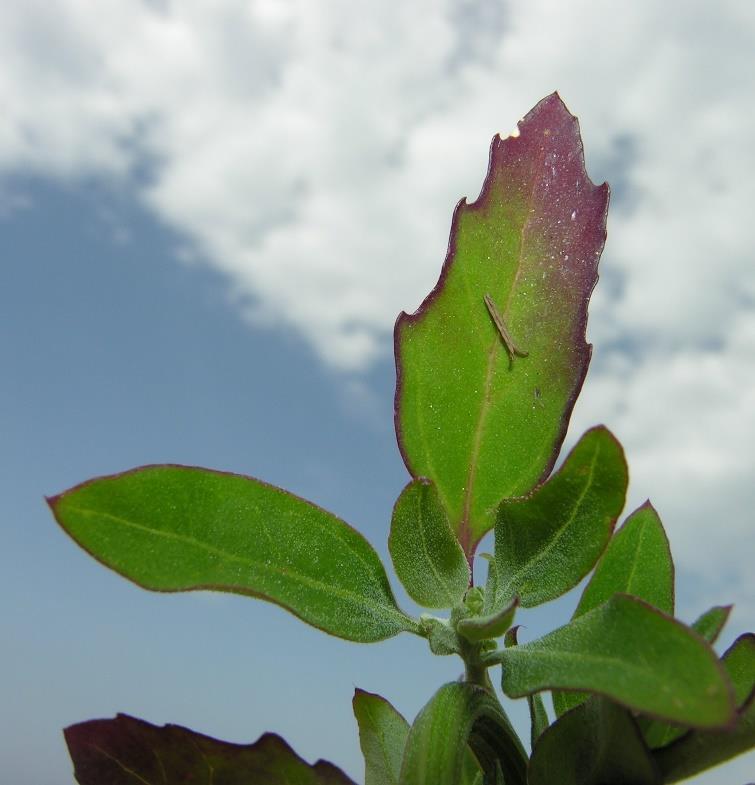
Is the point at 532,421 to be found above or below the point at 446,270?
below

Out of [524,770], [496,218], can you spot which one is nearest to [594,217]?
[496,218]

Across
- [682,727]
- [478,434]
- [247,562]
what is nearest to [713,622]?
[682,727]

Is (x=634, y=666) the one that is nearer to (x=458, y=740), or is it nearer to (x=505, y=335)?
(x=458, y=740)

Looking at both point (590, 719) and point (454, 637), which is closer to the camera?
point (590, 719)

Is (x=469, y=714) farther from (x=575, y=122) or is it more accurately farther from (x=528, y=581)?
(x=575, y=122)

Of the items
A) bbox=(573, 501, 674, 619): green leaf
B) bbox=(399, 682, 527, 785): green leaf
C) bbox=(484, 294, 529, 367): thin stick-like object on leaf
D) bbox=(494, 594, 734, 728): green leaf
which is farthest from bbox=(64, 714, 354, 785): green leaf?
bbox=(484, 294, 529, 367): thin stick-like object on leaf

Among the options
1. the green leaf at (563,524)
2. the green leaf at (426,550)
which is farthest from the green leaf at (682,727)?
the green leaf at (426,550)

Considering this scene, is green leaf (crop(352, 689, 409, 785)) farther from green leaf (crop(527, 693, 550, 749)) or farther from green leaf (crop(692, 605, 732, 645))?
green leaf (crop(692, 605, 732, 645))
